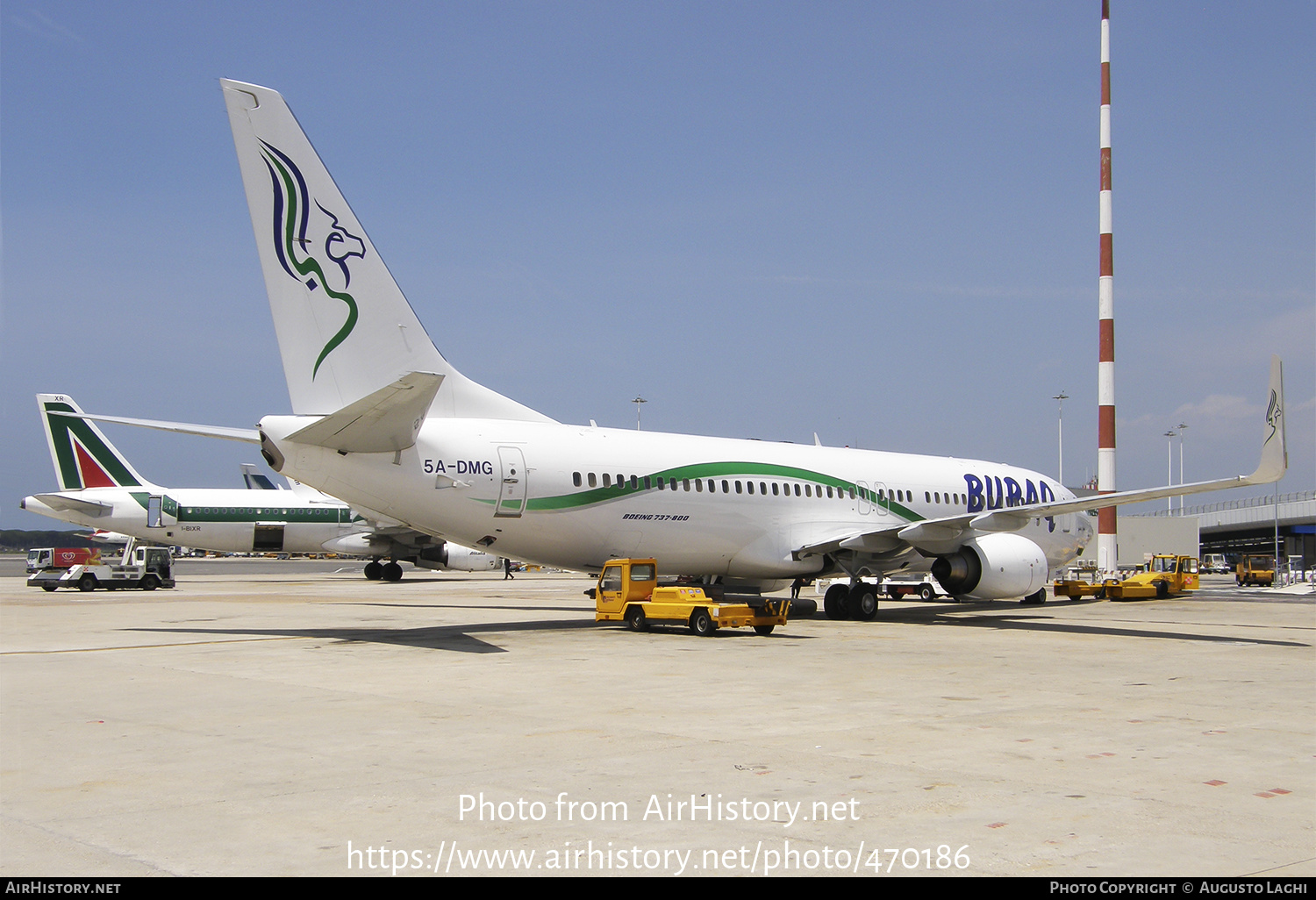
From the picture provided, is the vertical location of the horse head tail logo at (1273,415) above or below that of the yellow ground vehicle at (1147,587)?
above

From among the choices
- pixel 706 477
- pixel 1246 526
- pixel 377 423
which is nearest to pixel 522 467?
pixel 377 423

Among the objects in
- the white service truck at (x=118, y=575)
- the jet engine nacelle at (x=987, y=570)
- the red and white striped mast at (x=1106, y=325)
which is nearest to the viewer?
the jet engine nacelle at (x=987, y=570)

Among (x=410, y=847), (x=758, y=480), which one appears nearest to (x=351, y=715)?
(x=410, y=847)

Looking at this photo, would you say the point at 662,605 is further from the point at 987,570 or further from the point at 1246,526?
the point at 1246,526

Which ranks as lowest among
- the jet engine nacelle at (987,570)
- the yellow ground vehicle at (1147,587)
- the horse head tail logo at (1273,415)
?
the yellow ground vehicle at (1147,587)

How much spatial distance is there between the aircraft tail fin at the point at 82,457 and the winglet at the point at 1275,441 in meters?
41.8

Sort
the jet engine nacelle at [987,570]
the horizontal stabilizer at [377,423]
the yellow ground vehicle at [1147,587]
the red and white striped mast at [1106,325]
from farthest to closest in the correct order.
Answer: the red and white striped mast at [1106,325] → the yellow ground vehicle at [1147,587] → the jet engine nacelle at [987,570] → the horizontal stabilizer at [377,423]

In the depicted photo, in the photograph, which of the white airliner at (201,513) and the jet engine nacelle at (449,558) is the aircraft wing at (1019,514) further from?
the white airliner at (201,513)

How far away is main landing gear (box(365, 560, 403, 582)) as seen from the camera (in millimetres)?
46000

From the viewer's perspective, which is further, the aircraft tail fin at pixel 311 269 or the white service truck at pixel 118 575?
the white service truck at pixel 118 575

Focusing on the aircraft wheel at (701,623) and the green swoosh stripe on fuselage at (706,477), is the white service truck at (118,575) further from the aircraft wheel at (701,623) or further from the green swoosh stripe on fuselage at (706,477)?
the aircraft wheel at (701,623)

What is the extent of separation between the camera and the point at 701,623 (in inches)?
695

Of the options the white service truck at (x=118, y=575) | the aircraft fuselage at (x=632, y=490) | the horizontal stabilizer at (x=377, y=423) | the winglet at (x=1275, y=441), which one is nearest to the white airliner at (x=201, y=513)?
the white service truck at (x=118, y=575)

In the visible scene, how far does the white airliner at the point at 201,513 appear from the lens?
44.8 m
